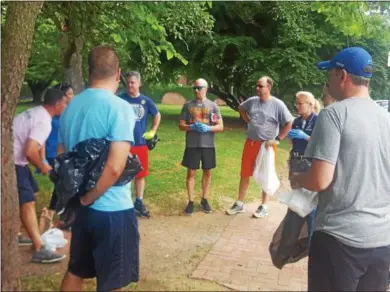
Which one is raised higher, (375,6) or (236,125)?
(375,6)

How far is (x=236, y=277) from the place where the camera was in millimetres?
3920

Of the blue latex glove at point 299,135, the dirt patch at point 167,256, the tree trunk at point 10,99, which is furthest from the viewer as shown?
the blue latex glove at point 299,135

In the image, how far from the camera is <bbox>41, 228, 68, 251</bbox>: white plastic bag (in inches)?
163

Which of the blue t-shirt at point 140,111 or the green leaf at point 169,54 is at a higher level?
the green leaf at point 169,54

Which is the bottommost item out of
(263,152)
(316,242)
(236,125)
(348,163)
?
(236,125)

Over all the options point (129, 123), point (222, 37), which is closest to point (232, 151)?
point (222, 37)

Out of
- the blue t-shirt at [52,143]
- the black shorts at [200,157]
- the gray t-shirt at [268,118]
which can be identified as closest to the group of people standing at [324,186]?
the blue t-shirt at [52,143]

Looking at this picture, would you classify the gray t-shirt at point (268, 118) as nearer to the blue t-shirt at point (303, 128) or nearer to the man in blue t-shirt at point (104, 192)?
the blue t-shirt at point (303, 128)

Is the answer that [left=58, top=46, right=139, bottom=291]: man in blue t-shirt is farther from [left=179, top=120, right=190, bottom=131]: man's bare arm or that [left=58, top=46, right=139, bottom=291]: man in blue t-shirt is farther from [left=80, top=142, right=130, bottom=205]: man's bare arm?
[left=179, top=120, right=190, bottom=131]: man's bare arm

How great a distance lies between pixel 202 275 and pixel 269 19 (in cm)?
1244

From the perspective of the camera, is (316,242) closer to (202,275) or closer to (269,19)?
(202,275)

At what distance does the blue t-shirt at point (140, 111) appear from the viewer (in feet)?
18.1

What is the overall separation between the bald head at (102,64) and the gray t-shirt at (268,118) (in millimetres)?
3351

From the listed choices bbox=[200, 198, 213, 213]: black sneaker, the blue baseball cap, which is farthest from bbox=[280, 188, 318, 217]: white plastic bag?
bbox=[200, 198, 213, 213]: black sneaker
